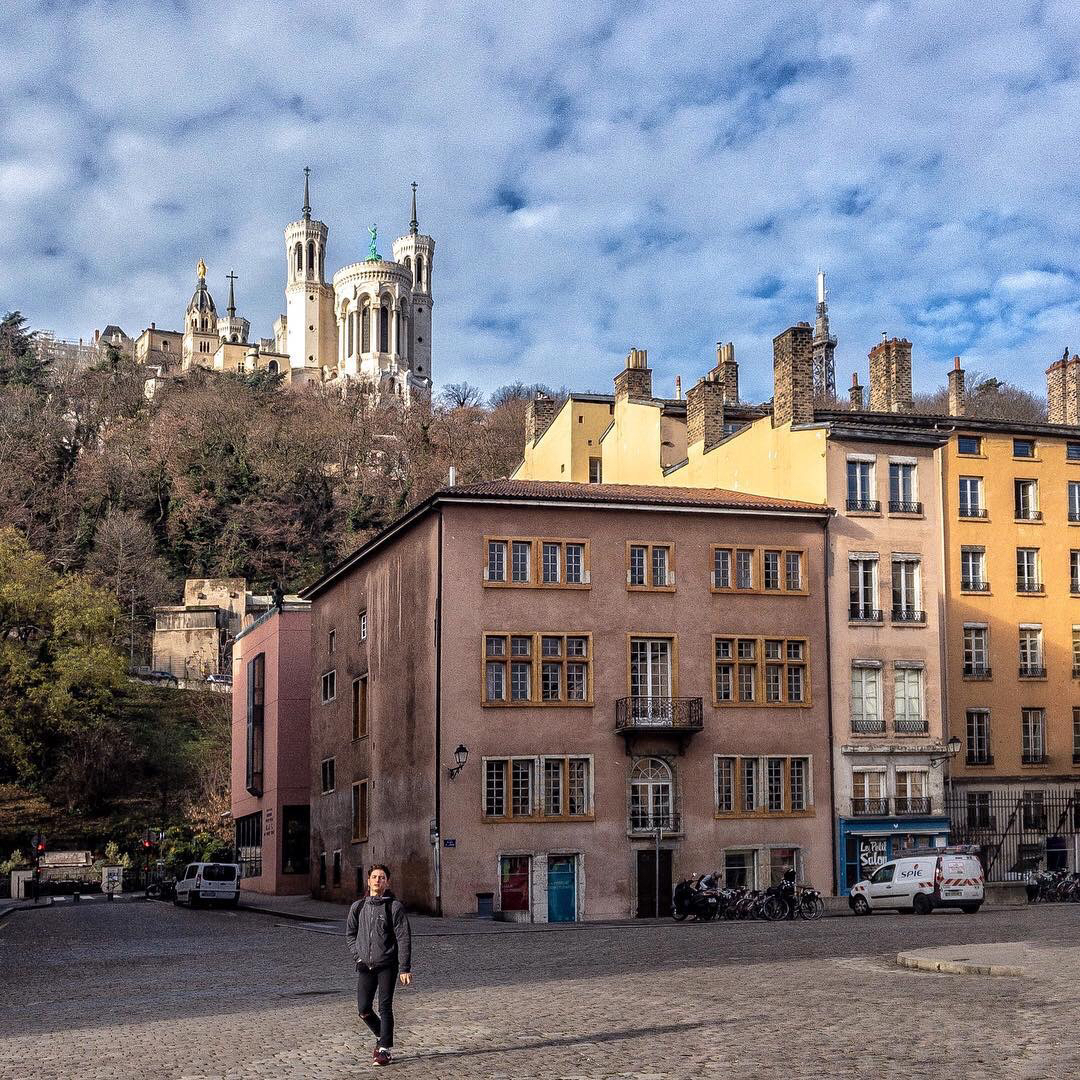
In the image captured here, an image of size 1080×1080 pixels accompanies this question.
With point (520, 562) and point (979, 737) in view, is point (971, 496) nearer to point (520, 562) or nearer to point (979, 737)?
point (979, 737)

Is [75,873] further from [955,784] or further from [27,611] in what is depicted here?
[955,784]

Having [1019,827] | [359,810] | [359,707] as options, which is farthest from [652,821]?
[1019,827]

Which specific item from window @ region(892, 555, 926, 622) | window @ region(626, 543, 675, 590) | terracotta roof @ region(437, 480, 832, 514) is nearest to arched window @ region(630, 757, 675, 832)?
window @ region(626, 543, 675, 590)

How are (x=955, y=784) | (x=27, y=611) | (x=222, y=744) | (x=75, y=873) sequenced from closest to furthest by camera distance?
(x=955, y=784) < (x=75, y=873) < (x=27, y=611) < (x=222, y=744)

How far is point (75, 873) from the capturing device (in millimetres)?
74438

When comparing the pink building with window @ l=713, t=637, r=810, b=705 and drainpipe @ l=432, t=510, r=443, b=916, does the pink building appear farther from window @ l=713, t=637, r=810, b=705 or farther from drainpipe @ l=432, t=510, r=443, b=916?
window @ l=713, t=637, r=810, b=705

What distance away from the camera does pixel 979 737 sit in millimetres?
50156

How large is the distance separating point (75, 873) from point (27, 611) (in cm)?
1389

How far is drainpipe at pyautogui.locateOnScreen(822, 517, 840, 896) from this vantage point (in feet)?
146

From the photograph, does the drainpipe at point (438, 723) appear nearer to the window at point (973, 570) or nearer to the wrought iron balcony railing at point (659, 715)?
the wrought iron balcony railing at point (659, 715)

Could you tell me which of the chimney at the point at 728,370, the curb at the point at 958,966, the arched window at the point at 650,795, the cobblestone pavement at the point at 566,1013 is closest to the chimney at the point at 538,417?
the chimney at the point at 728,370

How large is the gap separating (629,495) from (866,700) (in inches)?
348

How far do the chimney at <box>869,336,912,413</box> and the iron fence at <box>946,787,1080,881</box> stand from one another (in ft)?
44.4

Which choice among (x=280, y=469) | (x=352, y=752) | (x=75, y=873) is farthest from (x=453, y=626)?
(x=280, y=469)
